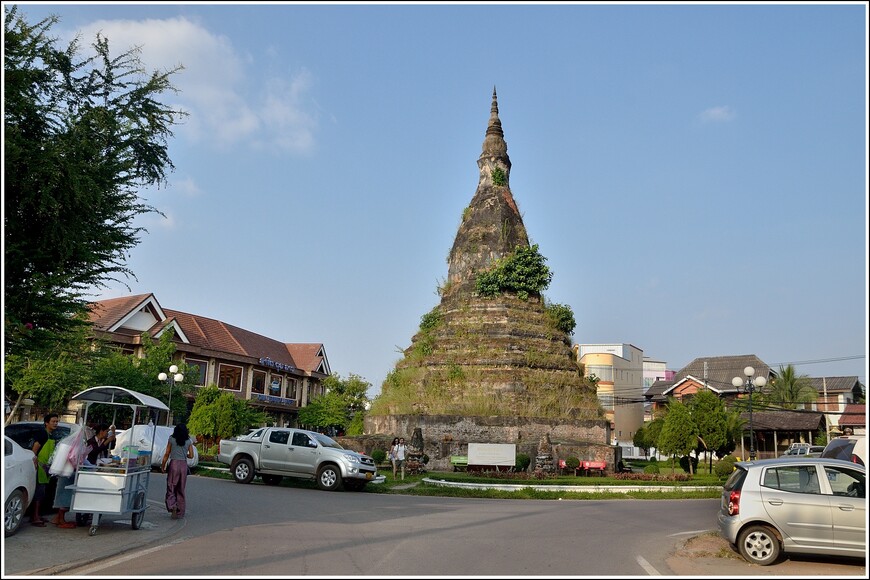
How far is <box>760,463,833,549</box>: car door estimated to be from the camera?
9344 mm

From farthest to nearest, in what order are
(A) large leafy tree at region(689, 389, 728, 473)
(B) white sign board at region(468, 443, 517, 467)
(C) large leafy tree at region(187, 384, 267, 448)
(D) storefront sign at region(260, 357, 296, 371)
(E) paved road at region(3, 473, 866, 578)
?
(D) storefront sign at region(260, 357, 296, 371) < (C) large leafy tree at region(187, 384, 267, 448) < (A) large leafy tree at region(689, 389, 728, 473) < (B) white sign board at region(468, 443, 517, 467) < (E) paved road at region(3, 473, 866, 578)

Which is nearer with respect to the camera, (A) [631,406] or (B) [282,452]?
(B) [282,452]

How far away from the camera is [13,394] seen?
35312 millimetres

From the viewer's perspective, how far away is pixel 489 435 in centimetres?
2862

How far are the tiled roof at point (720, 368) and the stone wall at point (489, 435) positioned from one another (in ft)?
120

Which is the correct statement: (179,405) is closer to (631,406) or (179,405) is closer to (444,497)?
(444,497)

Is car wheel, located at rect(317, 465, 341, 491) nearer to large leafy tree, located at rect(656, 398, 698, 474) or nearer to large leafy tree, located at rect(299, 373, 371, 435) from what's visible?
large leafy tree, located at rect(656, 398, 698, 474)

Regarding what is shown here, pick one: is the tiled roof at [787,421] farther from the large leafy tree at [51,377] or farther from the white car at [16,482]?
the white car at [16,482]

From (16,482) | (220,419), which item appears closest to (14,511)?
(16,482)

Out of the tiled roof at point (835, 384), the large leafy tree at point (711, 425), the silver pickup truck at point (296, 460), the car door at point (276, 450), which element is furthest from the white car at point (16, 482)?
the tiled roof at point (835, 384)

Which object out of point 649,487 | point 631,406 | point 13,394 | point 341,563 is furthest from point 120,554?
point 631,406

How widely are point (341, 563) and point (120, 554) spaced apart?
2902 mm

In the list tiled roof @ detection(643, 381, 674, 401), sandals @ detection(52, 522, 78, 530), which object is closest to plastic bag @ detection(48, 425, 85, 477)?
sandals @ detection(52, 522, 78, 530)

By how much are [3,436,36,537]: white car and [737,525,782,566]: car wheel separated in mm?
9666
